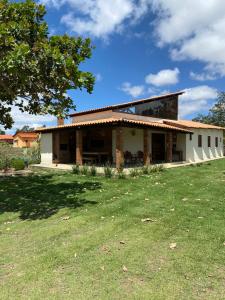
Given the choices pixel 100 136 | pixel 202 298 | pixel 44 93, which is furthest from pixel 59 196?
pixel 100 136

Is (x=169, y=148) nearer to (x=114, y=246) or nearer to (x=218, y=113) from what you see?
(x=114, y=246)

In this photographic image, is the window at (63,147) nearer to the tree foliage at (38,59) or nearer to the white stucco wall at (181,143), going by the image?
the white stucco wall at (181,143)

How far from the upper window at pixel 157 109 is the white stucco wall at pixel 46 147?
247 inches

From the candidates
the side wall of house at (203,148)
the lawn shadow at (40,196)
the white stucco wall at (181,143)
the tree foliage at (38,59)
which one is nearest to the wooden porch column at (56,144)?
the lawn shadow at (40,196)

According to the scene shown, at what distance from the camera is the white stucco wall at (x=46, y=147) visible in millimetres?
24891

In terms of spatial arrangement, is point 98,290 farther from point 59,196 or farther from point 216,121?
point 216,121

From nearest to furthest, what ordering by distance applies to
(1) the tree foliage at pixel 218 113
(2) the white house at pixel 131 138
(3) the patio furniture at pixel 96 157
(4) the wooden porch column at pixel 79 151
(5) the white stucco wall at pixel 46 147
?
(4) the wooden porch column at pixel 79 151, (3) the patio furniture at pixel 96 157, (2) the white house at pixel 131 138, (5) the white stucco wall at pixel 46 147, (1) the tree foliage at pixel 218 113

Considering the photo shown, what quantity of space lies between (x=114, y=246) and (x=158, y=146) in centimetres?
2200

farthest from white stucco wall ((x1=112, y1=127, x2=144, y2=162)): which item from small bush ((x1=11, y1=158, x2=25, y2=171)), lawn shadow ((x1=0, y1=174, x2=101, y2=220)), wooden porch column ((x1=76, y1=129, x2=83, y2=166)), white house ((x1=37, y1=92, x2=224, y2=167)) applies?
lawn shadow ((x1=0, y1=174, x2=101, y2=220))

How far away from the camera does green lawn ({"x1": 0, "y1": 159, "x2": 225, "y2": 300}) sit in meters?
4.01

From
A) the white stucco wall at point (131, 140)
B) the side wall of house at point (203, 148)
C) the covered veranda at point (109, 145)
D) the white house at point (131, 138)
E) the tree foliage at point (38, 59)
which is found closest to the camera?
the tree foliage at point (38, 59)

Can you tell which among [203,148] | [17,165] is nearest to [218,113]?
[203,148]

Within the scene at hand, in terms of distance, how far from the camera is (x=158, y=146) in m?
27.0

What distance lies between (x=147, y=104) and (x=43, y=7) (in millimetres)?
15833
